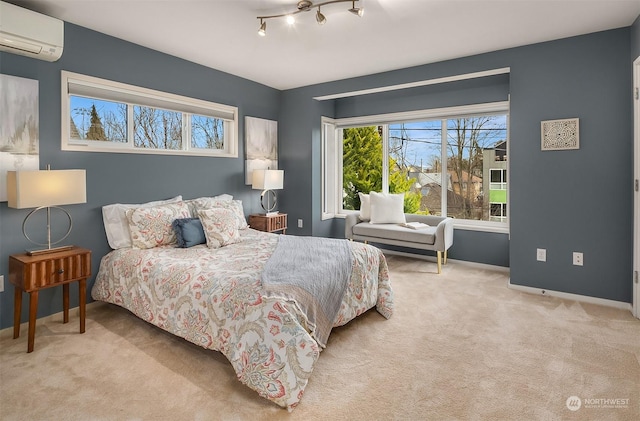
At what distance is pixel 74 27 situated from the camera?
308cm

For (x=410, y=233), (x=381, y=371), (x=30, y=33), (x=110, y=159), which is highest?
(x=30, y=33)

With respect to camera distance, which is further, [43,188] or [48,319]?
[48,319]

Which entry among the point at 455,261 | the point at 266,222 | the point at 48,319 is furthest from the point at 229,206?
the point at 455,261

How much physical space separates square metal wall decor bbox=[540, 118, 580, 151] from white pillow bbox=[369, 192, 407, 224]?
191cm

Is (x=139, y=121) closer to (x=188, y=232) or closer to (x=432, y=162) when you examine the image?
(x=188, y=232)

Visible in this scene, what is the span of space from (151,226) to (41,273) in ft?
2.98

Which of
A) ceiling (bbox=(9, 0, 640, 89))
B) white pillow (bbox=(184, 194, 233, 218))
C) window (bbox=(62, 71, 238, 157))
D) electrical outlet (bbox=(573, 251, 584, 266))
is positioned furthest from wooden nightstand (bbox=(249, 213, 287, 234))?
electrical outlet (bbox=(573, 251, 584, 266))

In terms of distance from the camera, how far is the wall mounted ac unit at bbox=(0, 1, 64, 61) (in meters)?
2.51

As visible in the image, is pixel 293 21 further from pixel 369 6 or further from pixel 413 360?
pixel 413 360

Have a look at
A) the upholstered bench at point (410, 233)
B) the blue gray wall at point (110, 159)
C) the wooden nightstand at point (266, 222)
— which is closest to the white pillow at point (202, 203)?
the blue gray wall at point (110, 159)

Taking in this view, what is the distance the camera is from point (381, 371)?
7.36ft

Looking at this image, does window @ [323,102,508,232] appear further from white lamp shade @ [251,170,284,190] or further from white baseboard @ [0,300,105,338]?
white baseboard @ [0,300,105,338]

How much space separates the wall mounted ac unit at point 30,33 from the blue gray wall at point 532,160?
18 centimetres

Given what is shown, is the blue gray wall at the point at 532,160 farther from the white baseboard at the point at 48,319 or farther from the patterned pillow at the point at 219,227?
the patterned pillow at the point at 219,227
